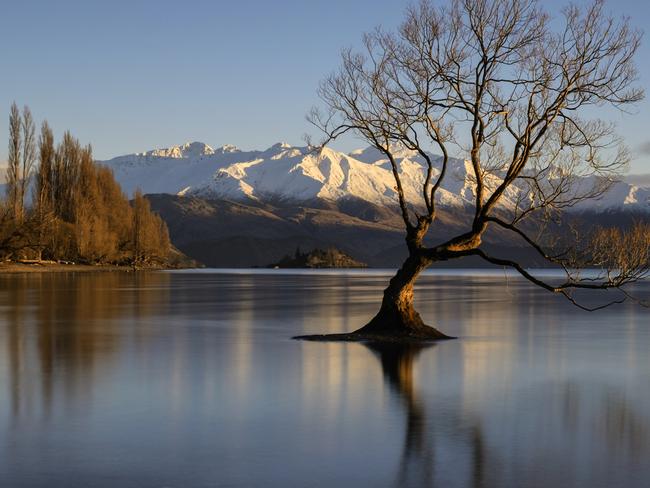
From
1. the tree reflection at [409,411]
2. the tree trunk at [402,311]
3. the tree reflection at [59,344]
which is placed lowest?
the tree reflection at [409,411]

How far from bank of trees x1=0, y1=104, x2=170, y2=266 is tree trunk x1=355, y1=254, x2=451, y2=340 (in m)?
71.1

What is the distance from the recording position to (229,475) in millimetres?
9227

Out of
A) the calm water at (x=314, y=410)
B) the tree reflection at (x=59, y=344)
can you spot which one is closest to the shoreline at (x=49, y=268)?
the tree reflection at (x=59, y=344)

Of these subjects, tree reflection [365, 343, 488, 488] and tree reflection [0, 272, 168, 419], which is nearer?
tree reflection [365, 343, 488, 488]

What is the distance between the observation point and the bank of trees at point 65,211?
9362cm

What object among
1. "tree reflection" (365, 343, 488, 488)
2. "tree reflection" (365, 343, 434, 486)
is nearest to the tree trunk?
"tree reflection" (365, 343, 434, 486)

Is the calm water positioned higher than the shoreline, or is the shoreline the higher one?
the shoreline

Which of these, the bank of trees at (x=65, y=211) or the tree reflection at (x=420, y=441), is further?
the bank of trees at (x=65, y=211)

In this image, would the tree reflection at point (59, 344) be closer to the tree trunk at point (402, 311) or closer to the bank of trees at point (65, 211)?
the tree trunk at point (402, 311)

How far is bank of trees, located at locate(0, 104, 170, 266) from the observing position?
307ft

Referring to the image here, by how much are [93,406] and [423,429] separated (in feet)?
16.1

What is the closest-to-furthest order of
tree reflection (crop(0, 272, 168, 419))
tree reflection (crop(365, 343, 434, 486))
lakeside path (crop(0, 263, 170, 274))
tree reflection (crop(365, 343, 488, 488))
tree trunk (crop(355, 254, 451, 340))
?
tree reflection (crop(365, 343, 488, 488)) → tree reflection (crop(365, 343, 434, 486)) → tree reflection (crop(0, 272, 168, 419)) → tree trunk (crop(355, 254, 451, 340)) → lakeside path (crop(0, 263, 170, 274))

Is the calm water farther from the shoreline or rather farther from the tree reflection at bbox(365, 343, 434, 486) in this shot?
the shoreline

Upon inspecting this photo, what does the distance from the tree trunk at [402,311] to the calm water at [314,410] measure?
5.05 ft
